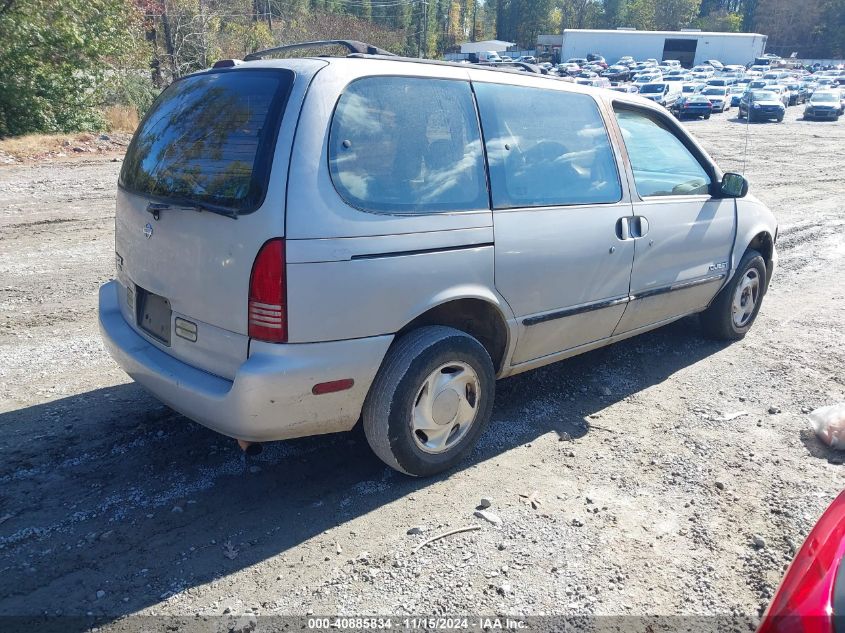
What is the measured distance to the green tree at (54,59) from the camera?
15.7 meters

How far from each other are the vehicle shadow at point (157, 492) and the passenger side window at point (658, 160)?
148 centimetres

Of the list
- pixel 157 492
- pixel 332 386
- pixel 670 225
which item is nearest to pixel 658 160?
pixel 670 225

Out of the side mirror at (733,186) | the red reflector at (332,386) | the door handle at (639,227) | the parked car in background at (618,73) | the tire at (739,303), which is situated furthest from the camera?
the parked car in background at (618,73)

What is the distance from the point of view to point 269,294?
2768 mm

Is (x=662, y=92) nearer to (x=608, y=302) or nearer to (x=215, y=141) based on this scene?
(x=608, y=302)

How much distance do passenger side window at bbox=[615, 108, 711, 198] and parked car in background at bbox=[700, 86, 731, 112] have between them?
35976mm

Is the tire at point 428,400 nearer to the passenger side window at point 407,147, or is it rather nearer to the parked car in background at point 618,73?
the passenger side window at point 407,147

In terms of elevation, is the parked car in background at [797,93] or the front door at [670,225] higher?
the parked car in background at [797,93]

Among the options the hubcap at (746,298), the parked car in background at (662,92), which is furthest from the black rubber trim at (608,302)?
the parked car in background at (662,92)

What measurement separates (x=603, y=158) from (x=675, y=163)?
3.02 ft

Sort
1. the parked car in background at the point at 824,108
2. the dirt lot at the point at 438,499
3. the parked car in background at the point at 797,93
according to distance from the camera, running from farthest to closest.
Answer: the parked car in background at the point at 797,93 < the parked car in background at the point at 824,108 < the dirt lot at the point at 438,499

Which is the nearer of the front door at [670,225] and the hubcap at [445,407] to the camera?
the hubcap at [445,407]

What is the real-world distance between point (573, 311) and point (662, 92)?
39.5 metres

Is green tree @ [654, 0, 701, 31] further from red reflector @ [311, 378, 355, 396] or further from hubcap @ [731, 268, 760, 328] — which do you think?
red reflector @ [311, 378, 355, 396]
